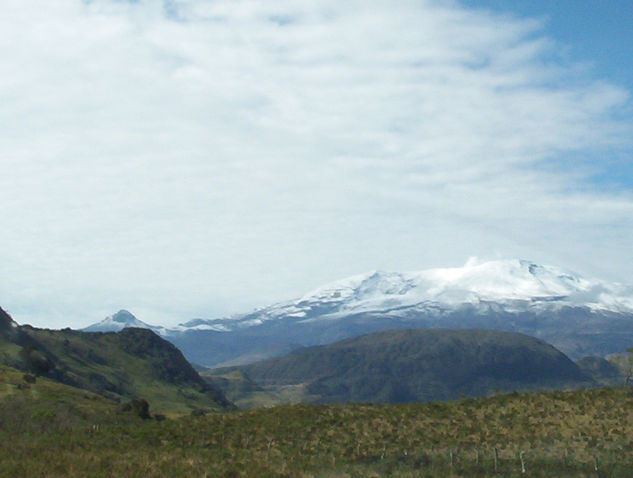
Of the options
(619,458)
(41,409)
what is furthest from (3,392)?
(619,458)

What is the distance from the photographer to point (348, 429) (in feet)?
188

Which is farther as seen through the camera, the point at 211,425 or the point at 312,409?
the point at 312,409

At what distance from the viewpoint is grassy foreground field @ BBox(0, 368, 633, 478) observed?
40969 millimetres

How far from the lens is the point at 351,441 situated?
2093 inches

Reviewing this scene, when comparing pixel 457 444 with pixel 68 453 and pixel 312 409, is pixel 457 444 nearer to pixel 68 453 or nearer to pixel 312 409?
pixel 312 409

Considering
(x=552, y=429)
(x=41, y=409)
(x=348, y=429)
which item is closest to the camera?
(x=552, y=429)

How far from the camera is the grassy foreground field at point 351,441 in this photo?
134 feet

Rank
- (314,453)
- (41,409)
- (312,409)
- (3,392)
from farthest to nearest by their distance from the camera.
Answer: (3,392) → (41,409) → (312,409) → (314,453)

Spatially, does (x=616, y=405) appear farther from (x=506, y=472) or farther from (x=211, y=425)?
(x=211, y=425)

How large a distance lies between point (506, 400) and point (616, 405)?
34.0ft

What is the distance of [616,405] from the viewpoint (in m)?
60.1

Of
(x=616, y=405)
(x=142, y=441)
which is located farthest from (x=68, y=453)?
(x=616, y=405)

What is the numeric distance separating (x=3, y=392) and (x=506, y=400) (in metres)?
64.0

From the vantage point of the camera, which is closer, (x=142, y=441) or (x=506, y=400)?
(x=142, y=441)
